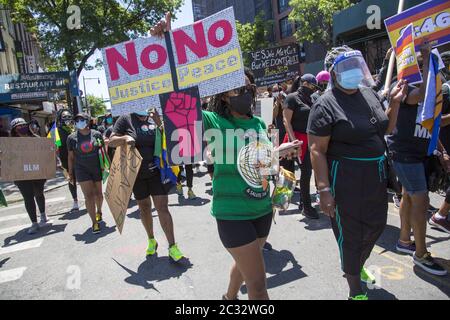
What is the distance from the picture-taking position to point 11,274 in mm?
4461

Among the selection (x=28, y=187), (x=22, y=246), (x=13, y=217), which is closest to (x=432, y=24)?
(x=22, y=246)

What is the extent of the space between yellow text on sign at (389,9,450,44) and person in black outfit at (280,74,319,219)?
5.35 feet

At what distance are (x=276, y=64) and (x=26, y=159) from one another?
6795 mm

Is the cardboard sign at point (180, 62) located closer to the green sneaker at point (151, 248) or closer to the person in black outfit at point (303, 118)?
the green sneaker at point (151, 248)

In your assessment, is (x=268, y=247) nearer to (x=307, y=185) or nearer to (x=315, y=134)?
(x=307, y=185)

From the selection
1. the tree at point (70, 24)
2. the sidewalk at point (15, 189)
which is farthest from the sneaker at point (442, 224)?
the tree at point (70, 24)

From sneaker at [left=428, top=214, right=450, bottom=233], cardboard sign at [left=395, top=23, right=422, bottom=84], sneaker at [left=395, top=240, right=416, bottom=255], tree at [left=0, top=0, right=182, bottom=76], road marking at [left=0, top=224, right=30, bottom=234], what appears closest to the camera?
cardboard sign at [left=395, top=23, right=422, bottom=84]

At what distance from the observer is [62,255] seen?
489cm

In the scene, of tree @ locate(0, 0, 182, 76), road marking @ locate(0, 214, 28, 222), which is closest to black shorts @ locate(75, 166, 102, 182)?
road marking @ locate(0, 214, 28, 222)

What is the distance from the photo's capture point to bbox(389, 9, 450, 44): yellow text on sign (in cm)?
341

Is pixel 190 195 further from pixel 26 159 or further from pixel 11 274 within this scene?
pixel 11 274

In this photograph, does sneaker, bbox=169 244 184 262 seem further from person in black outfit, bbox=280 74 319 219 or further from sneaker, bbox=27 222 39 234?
sneaker, bbox=27 222 39 234

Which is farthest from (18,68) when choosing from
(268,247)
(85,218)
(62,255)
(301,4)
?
(268,247)

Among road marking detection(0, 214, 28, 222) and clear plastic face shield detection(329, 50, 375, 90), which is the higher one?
clear plastic face shield detection(329, 50, 375, 90)
